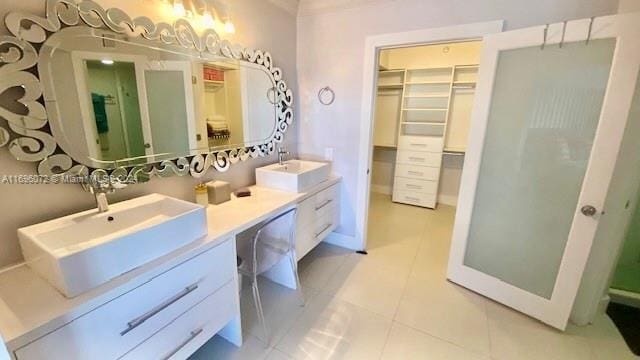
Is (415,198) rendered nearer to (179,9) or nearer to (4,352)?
(179,9)

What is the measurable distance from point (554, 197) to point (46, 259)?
2.61m

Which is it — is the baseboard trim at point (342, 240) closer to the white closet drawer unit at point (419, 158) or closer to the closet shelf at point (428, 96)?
the white closet drawer unit at point (419, 158)

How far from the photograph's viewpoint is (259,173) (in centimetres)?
219

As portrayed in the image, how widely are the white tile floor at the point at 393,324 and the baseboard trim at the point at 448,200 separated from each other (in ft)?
6.01

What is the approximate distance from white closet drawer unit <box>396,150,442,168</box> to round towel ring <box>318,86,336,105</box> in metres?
1.90

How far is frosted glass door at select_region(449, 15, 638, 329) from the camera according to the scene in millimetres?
1494

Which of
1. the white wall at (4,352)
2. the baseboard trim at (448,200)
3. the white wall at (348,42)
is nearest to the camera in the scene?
the white wall at (4,352)

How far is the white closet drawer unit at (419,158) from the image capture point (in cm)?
381

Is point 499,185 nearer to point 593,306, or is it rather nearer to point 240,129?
point 593,306

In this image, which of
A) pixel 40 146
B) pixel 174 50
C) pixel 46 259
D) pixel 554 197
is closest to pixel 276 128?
pixel 174 50

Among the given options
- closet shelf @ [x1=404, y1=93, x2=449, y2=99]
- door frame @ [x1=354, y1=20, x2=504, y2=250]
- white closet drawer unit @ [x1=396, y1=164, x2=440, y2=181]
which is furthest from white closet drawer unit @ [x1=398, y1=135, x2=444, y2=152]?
door frame @ [x1=354, y1=20, x2=504, y2=250]

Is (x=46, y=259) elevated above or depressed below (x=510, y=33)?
below

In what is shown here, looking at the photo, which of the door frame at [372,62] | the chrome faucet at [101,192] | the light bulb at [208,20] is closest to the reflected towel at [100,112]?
the chrome faucet at [101,192]

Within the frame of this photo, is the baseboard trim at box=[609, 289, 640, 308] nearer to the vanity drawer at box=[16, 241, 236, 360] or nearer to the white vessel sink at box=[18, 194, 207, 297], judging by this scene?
the vanity drawer at box=[16, 241, 236, 360]
